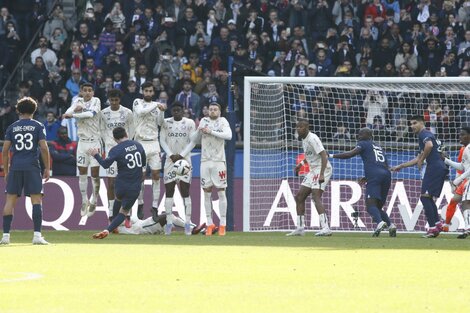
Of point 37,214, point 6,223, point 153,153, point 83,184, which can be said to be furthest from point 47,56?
point 37,214

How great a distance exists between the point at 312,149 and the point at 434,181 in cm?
217

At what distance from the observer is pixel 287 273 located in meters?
12.0

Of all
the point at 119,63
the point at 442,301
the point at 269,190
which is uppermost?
the point at 119,63

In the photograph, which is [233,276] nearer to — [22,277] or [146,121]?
[22,277]

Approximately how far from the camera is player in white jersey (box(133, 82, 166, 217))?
833 inches

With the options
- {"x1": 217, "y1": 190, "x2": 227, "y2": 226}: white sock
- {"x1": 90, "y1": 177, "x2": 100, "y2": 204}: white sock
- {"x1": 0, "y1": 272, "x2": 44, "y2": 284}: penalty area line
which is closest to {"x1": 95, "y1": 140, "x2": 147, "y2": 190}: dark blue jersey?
{"x1": 217, "y1": 190, "x2": 227, "y2": 226}: white sock

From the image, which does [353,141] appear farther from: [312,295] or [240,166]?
[312,295]

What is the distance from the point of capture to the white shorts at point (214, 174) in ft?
68.9

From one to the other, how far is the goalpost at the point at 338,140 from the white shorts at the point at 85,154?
2807mm

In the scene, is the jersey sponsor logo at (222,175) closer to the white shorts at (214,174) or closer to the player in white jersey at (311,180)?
the white shorts at (214,174)

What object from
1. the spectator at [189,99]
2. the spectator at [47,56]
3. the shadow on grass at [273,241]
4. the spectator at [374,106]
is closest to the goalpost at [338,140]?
the spectator at [374,106]

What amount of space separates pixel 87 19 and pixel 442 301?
807 inches

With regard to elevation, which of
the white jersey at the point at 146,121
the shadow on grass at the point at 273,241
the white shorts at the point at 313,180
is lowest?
the shadow on grass at the point at 273,241

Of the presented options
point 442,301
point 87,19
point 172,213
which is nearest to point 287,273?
point 442,301
